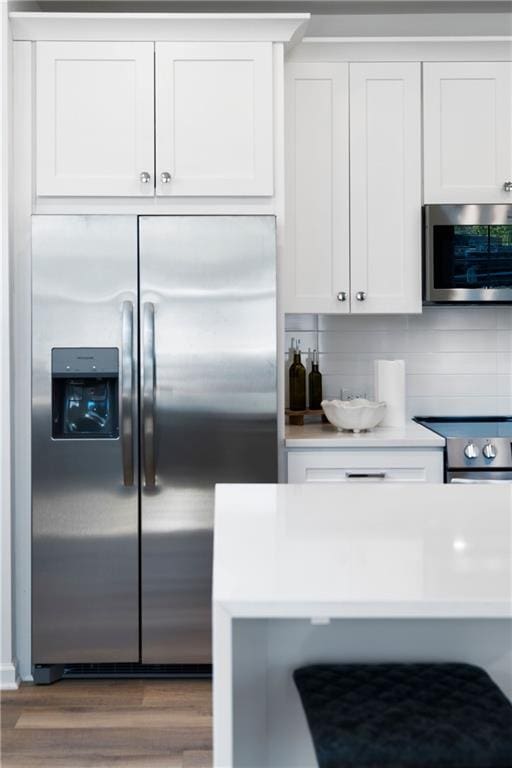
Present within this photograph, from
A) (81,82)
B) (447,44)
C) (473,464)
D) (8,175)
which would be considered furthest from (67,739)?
(447,44)

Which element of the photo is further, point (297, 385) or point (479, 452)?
point (297, 385)

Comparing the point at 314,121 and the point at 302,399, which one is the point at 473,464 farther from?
the point at 314,121

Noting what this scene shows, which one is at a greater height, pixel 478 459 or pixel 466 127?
pixel 466 127

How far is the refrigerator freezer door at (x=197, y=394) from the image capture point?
2.97 m

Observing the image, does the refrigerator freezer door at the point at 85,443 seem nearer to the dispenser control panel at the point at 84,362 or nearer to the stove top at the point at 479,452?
the dispenser control panel at the point at 84,362

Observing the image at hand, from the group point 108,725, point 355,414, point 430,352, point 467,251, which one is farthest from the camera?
point 430,352

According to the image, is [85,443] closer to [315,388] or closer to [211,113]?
[315,388]

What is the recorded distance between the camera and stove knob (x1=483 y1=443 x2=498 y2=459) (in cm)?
305

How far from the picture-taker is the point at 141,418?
9.77 ft

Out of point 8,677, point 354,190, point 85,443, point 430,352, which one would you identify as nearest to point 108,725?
point 8,677

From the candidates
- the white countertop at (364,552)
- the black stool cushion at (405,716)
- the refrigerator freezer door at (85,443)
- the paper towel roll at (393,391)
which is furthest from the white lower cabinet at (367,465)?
the black stool cushion at (405,716)

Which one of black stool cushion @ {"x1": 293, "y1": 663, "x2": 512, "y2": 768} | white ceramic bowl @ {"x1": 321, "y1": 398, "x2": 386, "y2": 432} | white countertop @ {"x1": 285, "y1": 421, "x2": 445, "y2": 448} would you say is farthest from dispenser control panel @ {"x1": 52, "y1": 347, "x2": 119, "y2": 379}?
black stool cushion @ {"x1": 293, "y1": 663, "x2": 512, "y2": 768}

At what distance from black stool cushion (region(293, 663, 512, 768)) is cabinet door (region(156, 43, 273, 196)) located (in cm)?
206

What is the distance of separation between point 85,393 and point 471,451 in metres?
1.42
